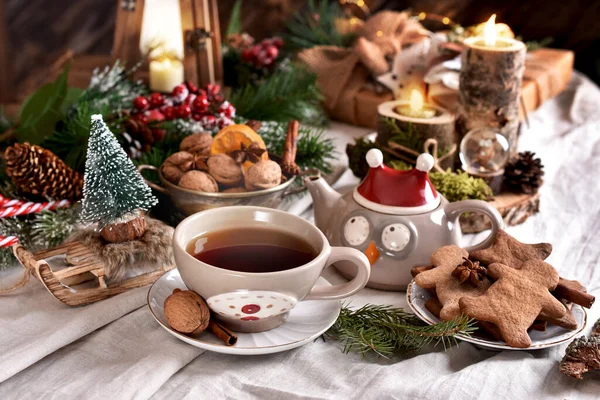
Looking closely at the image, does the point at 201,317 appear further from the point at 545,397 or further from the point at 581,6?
the point at 581,6

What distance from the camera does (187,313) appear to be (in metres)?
0.60

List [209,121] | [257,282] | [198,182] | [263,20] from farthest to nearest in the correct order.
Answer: [263,20]
[209,121]
[198,182]
[257,282]

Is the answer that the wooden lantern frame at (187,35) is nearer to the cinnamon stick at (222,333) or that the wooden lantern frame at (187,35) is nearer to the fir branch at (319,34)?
the fir branch at (319,34)

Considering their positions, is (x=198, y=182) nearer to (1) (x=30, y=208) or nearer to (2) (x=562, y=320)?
(1) (x=30, y=208)

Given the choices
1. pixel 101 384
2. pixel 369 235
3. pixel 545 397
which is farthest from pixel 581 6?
pixel 101 384

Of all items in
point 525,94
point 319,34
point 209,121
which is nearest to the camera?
point 209,121

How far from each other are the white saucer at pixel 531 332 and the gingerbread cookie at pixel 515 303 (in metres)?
0.02

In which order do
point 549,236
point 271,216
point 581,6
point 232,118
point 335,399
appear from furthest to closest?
point 581,6, point 232,118, point 549,236, point 271,216, point 335,399

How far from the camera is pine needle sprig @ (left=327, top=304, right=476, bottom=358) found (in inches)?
24.0

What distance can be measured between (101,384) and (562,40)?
174cm

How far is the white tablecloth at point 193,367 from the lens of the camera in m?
0.57

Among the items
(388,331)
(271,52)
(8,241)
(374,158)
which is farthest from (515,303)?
(271,52)

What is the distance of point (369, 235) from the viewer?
737 mm

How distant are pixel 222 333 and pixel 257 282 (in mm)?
68
